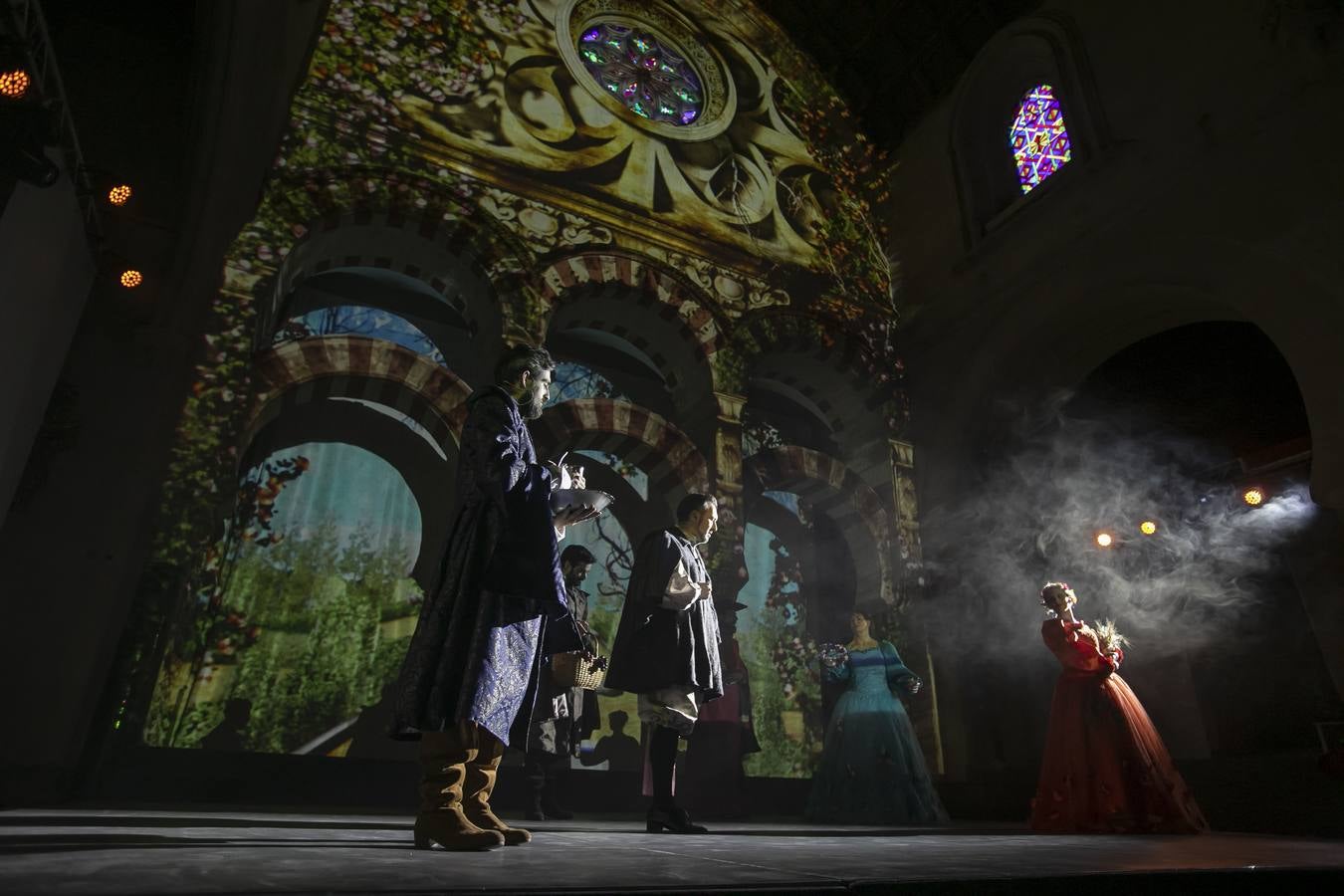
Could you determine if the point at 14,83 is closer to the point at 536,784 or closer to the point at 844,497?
the point at 536,784

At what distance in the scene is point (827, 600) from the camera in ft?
26.5

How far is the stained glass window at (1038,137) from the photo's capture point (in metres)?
7.76

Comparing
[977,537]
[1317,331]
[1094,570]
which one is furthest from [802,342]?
[1094,570]

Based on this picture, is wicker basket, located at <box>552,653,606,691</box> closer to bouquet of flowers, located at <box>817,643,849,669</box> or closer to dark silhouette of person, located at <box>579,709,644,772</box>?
dark silhouette of person, located at <box>579,709,644,772</box>

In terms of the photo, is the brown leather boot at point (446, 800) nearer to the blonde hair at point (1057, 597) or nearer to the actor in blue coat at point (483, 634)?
the actor in blue coat at point (483, 634)

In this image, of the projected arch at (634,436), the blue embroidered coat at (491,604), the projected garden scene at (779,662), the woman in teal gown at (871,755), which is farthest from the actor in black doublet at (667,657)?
the projected garden scene at (779,662)

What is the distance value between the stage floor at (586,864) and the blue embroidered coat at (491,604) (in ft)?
1.30

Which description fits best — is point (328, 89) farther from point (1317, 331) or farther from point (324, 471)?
point (1317, 331)

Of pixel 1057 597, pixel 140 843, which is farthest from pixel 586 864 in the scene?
pixel 1057 597

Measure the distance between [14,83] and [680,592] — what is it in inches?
161

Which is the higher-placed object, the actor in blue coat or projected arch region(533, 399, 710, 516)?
projected arch region(533, 399, 710, 516)

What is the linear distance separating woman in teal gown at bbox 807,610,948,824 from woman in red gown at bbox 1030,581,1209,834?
0.96 meters

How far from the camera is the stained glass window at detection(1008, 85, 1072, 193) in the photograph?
776cm

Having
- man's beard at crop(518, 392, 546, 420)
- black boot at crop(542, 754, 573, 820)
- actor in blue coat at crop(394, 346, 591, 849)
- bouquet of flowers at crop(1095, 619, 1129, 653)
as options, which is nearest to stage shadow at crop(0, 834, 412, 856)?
actor in blue coat at crop(394, 346, 591, 849)
